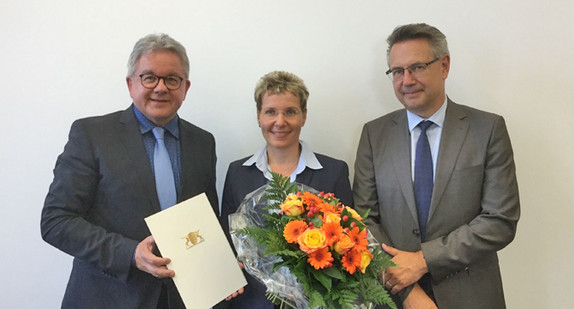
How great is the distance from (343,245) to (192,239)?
66 cm

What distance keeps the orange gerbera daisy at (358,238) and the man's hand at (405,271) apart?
55cm

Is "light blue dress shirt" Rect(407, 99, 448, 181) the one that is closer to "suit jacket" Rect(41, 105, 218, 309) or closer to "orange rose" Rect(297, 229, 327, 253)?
"orange rose" Rect(297, 229, 327, 253)

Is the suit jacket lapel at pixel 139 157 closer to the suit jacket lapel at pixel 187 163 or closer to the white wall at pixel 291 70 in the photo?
the suit jacket lapel at pixel 187 163

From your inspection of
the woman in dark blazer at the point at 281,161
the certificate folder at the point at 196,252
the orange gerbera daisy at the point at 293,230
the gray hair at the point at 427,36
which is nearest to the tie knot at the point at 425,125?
the gray hair at the point at 427,36

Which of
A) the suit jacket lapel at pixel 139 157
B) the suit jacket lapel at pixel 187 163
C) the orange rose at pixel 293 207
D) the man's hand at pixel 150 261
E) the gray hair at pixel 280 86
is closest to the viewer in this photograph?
the orange rose at pixel 293 207

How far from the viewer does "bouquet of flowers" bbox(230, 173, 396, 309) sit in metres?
1.04

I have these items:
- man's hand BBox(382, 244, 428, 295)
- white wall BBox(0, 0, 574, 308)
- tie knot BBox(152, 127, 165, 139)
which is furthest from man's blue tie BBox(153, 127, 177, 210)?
man's hand BBox(382, 244, 428, 295)

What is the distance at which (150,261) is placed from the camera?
1378 mm

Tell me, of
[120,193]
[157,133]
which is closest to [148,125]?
[157,133]

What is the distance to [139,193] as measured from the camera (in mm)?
1562

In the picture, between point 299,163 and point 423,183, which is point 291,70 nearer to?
point 299,163

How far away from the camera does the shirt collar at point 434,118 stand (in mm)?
1751
